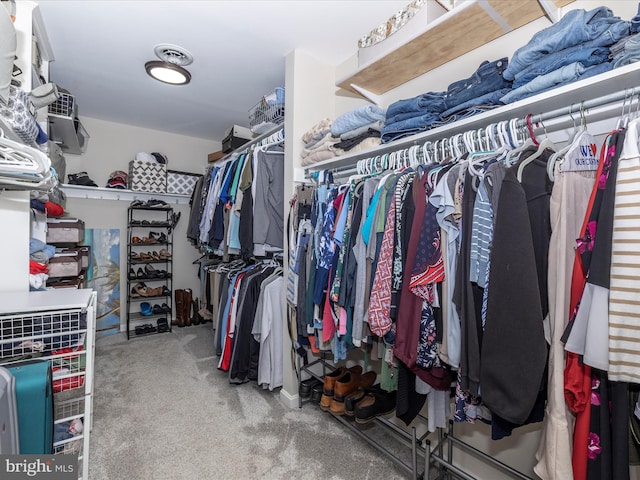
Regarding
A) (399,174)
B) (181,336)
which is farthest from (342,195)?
(181,336)

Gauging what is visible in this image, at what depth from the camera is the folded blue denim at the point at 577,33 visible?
98 centimetres

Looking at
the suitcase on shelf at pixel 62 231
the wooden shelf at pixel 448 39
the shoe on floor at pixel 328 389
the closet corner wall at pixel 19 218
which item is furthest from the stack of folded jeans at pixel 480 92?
the suitcase on shelf at pixel 62 231

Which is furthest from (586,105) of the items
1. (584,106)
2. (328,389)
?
(328,389)

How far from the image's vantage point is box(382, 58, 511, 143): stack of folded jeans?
128cm

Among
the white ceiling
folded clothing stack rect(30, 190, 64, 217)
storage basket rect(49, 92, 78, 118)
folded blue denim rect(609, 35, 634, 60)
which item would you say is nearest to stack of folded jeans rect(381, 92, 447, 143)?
folded blue denim rect(609, 35, 634, 60)

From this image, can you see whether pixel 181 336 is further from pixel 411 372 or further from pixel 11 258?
pixel 411 372

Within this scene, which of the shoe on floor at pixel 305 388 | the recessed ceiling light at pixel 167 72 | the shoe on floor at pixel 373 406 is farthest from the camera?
the recessed ceiling light at pixel 167 72

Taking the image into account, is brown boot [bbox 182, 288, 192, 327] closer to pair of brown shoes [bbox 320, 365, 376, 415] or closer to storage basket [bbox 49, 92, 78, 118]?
storage basket [bbox 49, 92, 78, 118]

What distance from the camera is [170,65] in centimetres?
239

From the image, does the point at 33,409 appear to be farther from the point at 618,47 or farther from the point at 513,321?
the point at 618,47

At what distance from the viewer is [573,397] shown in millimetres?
865

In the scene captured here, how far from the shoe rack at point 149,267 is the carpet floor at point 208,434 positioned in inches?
45.2

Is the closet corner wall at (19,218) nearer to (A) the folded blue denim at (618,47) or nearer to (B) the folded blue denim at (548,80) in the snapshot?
(B) the folded blue denim at (548,80)

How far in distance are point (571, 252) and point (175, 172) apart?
430cm
